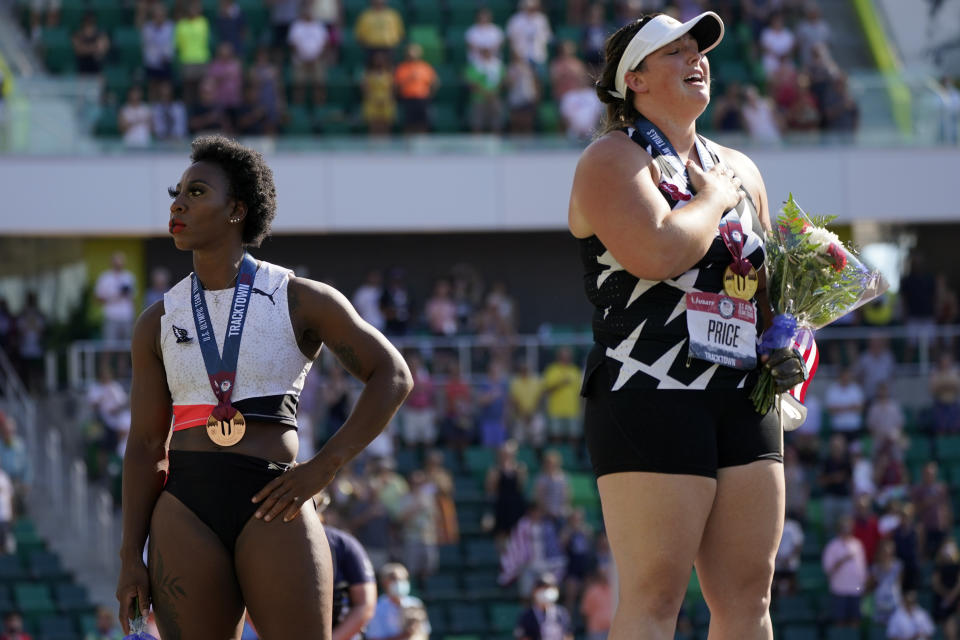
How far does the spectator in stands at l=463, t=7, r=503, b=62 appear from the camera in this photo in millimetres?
17828

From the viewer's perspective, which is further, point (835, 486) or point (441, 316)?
point (441, 316)

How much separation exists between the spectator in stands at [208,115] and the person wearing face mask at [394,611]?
801 centimetres

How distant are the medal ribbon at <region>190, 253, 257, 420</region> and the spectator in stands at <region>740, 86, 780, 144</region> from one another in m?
14.3

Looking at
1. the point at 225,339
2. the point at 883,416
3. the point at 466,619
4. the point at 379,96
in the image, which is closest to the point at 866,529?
the point at 883,416

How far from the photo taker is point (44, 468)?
48.9ft

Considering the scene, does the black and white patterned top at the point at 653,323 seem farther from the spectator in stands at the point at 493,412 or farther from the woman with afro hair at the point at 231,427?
the spectator in stands at the point at 493,412

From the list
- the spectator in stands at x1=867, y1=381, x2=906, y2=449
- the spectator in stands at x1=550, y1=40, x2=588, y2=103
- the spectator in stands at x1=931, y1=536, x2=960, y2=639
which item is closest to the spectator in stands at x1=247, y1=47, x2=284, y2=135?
the spectator in stands at x1=550, y1=40, x2=588, y2=103

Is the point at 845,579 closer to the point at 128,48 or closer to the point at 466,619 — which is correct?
the point at 466,619

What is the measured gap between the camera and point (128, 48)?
59.9 ft

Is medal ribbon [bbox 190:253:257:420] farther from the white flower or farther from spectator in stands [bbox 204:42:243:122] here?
spectator in stands [bbox 204:42:243:122]

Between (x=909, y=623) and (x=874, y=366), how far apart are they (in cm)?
409

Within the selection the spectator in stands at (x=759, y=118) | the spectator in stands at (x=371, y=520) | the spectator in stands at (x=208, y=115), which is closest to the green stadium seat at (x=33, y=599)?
the spectator in stands at (x=371, y=520)

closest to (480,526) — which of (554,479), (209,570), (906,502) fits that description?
(554,479)

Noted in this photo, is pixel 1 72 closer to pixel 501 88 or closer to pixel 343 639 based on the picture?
pixel 501 88
